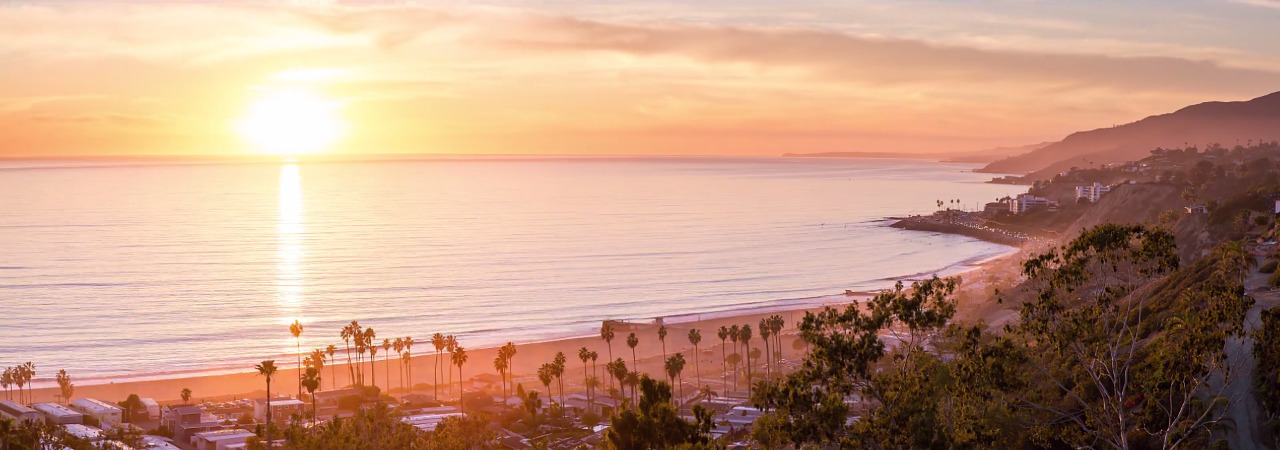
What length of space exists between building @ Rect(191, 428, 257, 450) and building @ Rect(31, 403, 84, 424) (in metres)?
6.42

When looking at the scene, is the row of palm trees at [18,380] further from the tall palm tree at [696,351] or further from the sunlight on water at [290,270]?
the tall palm tree at [696,351]

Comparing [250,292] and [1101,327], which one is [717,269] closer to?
[250,292]

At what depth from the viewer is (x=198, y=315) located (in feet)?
314

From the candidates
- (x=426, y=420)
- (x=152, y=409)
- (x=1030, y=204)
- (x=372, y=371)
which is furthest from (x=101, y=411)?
(x=1030, y=204)

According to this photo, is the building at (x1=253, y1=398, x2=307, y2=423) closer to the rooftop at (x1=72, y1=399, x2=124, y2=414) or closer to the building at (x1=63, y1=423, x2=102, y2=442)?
the rooftop at (x1=72, y1=399, x2=124, y2=414)

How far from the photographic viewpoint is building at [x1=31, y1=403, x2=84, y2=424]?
5434 cm

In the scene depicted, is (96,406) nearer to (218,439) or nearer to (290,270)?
(218,439)

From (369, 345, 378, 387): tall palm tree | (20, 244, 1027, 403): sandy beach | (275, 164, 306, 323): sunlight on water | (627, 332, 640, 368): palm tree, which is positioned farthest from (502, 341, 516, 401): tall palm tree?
(275, 164, 306, 323): sunlight on water

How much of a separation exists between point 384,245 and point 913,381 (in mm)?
142336

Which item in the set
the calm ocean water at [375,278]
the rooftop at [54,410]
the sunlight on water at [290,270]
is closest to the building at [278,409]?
the rooftop at [54,410]

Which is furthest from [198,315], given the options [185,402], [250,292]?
[185,402]

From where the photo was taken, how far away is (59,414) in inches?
2174

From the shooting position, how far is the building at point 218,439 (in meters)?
52.8

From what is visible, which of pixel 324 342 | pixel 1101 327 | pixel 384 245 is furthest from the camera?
pixel 384 245
